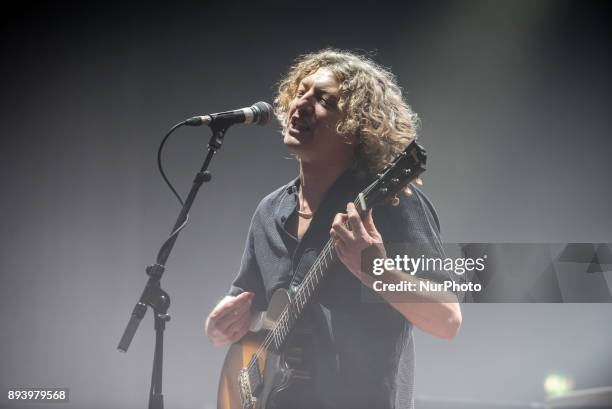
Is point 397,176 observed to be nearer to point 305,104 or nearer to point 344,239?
point 344,239

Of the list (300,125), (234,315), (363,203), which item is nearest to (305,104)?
(300,125)

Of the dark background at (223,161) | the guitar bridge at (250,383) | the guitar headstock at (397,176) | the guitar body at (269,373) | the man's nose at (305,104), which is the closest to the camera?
the guitar headstock at (397,176)

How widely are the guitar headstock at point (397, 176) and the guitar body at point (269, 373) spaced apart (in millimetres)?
421

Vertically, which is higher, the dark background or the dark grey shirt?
the dark background

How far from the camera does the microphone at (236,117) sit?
186cm

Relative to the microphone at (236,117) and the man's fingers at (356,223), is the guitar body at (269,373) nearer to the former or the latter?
the man's fingers at (356,223)

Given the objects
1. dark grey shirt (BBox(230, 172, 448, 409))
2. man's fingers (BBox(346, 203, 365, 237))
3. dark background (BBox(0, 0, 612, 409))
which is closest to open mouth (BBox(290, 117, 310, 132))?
dark grey shirt (BBox(230, 172, 448, 409))

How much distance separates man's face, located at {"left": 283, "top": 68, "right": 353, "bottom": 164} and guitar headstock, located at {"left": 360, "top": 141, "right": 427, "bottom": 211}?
1.12 ft

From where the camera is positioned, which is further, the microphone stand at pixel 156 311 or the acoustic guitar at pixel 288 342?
the microphone stand at pixel 156 311

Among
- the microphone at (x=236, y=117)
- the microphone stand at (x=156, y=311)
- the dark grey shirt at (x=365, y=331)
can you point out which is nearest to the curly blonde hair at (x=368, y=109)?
the dark grey shirt at (x=365, y=331)

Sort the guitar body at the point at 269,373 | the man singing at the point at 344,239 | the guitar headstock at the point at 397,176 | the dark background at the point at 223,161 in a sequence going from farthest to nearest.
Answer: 1. the dark background at the point at 223,161
2. the guitar body at the point at 269,373
3. the man singing at the point at 344,239
4. the guitar headstock at the point at 397,176

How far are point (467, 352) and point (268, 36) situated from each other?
1.55m

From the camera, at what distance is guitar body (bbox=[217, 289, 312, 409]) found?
5.66 feet

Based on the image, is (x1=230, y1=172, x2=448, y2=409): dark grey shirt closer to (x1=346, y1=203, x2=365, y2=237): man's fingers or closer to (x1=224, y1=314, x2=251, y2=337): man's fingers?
(x1=346, y1=203, x2=365, y2=237): man's fingers
